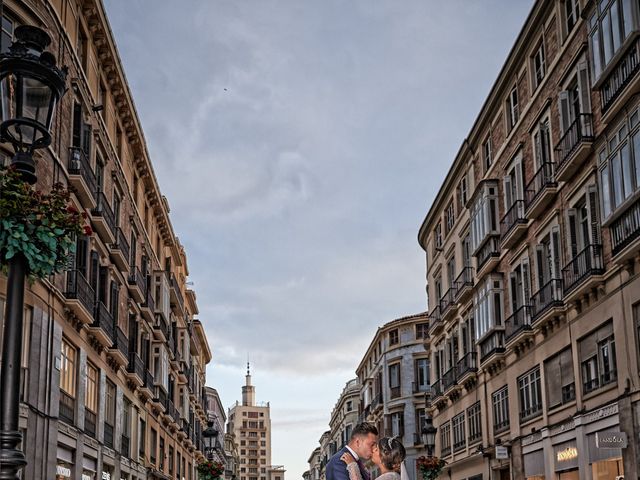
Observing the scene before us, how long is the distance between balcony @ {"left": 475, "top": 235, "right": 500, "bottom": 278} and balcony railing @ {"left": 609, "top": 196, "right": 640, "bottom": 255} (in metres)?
11.9

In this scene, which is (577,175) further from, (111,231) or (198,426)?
(198,426)

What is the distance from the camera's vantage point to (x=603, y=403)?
77.6 feet

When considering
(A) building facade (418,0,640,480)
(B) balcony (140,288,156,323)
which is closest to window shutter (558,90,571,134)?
(A) building facade (418,0,640,480)

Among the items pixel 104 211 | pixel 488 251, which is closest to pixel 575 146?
pixel 488 251

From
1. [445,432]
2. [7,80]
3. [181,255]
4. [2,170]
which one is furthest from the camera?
[181,255]

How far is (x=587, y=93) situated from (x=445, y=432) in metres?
25.7

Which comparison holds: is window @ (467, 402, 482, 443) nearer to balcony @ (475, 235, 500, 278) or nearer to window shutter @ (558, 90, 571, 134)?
balcony @ (475, 235, 500, 278)

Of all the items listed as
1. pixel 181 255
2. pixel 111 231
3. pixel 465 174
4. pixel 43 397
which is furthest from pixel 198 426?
pixel 43 397

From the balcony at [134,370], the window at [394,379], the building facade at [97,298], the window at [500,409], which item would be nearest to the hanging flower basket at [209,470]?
the building facade at [97,298]

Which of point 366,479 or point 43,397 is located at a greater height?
point 43,397

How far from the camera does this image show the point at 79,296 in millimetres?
26547

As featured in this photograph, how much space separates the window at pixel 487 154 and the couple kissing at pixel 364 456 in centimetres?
2938

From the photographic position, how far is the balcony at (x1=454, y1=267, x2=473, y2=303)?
3922 cm

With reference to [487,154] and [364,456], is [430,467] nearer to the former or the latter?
[487,154]
